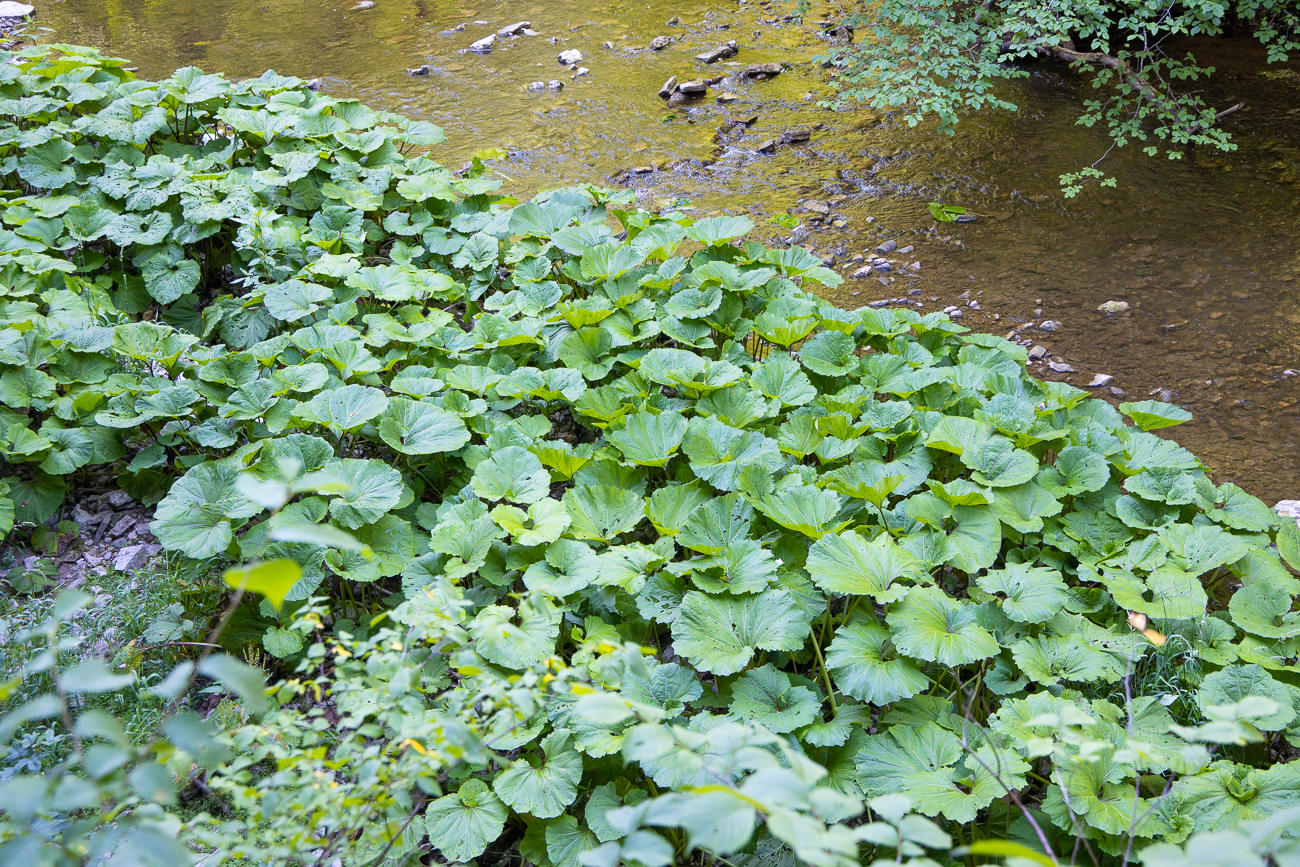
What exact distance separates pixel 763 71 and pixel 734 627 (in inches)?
255

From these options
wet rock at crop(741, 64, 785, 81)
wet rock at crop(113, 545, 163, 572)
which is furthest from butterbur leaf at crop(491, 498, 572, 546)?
wet rock at crop(741, 64, 785, 81)

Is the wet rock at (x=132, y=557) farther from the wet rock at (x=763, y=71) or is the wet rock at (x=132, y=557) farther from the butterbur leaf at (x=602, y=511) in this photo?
the wet rock at (x=763, y=71)

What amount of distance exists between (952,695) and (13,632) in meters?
2.54

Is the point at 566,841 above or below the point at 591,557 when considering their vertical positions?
below

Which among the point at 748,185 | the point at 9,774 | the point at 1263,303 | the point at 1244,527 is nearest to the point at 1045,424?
the point at 1244,527

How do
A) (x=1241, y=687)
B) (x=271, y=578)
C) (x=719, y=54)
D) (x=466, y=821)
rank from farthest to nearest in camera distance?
1. (x=719, y=54)
2. (x=1241, y=687)
3. (x=466, y=821)
4. (x=271, y=578)

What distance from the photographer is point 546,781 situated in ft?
6.05

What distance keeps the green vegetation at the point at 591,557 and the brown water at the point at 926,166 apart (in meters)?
1.40

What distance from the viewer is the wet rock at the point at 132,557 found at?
2637 mm

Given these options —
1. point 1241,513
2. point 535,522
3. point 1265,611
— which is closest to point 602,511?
point 535,522

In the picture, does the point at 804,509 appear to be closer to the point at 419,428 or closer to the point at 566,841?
the point at 566,841

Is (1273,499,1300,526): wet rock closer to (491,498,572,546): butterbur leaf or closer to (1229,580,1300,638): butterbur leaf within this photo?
(1229,580,1300,638): butterbur leaf

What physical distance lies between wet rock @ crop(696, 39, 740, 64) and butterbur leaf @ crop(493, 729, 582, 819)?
708cm

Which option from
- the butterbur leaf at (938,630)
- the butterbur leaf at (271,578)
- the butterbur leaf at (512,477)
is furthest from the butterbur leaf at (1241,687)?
the butterbur leaf at (271,578)
